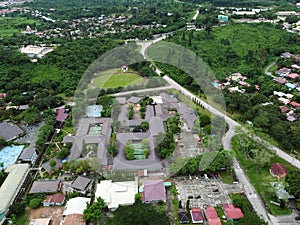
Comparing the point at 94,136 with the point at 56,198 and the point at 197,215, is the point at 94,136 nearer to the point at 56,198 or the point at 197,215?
the point at 56,198

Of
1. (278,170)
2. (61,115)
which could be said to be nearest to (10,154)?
(61,115)

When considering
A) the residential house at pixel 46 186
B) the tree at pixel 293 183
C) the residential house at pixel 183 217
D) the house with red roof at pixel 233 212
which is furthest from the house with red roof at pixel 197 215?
the residential house at pixel 46 186

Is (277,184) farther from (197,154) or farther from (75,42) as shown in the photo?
(75,42)

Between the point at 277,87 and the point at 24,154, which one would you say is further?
the point at 277,87

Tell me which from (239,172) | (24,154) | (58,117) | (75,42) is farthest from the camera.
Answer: (75,42)

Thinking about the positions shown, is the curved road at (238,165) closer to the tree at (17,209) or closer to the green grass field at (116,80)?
the green grass field at (116,80)

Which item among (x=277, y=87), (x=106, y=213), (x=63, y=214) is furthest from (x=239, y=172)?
(x=277, y=87)

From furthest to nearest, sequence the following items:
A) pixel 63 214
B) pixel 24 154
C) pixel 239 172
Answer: pixel 24 154, pixel 239 172, pixel 63 214
